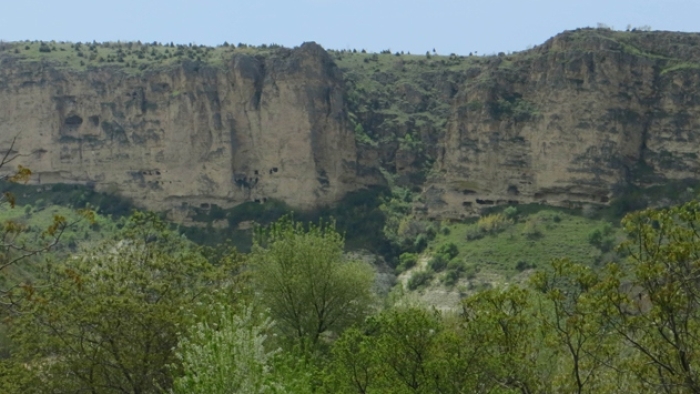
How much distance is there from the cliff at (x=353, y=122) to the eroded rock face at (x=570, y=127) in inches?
3.8

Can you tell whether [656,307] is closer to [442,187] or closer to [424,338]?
[424,338]

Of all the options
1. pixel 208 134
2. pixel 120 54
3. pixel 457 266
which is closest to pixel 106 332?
pixel 457 266

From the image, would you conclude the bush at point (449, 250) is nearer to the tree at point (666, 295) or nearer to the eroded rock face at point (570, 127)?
the eroded rock face at point (570, 127)

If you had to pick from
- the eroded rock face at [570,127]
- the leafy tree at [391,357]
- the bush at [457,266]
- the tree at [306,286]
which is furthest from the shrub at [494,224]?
the leafy tree at [391,357]

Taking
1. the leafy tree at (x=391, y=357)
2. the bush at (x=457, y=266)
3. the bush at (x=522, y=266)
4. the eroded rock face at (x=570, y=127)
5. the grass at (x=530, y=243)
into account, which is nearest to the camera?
the leafy tree at (x=391, y=357)

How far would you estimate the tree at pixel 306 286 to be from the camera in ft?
116

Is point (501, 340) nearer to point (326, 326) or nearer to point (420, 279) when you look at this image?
point (326, 326)

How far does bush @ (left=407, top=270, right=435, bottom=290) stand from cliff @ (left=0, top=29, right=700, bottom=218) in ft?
29.6

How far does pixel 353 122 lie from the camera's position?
271 feet

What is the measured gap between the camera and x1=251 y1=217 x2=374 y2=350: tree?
35250 mm

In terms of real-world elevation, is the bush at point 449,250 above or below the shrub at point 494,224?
below

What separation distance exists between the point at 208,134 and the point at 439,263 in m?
23.5

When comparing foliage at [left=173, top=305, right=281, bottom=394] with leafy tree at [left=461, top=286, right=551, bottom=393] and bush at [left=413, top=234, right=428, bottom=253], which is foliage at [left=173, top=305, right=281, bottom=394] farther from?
bush at [left=413, top=234, right=428, bottom=253]

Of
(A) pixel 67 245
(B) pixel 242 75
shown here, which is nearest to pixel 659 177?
(B) pixel 242 75
